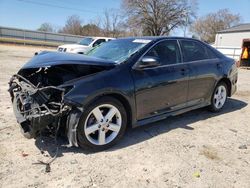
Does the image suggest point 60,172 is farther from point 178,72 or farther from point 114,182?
point 178,72

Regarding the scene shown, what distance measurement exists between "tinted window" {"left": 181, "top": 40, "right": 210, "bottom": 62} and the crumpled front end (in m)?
2.57

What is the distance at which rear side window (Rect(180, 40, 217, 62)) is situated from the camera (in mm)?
4934

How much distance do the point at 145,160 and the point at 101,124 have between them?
78 cm

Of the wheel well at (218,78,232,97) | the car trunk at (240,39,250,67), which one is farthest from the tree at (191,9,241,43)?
the wheel well at (218,78,232,97)

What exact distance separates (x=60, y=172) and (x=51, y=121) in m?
0.65

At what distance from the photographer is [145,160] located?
3.50 m

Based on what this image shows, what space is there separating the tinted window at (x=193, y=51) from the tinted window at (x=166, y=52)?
22 centimetres

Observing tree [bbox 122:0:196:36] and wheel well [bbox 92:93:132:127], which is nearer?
wheel well [bbox 92:93:132:127]

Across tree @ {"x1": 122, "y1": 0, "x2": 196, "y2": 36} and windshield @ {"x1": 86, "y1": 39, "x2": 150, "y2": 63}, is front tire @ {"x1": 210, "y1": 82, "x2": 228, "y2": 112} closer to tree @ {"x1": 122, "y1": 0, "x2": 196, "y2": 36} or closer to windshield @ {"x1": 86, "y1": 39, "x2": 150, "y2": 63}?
windshield @ {"x1": 86, "y1": 39, "x2": 150, "y2": 63}

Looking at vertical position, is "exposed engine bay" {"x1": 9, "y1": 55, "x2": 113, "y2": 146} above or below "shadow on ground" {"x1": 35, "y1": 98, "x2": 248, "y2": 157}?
above

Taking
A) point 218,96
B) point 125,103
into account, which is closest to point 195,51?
point 218,96

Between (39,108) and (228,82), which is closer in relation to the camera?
(39,108)

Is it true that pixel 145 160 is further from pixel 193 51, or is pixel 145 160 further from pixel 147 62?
pixel 193 51

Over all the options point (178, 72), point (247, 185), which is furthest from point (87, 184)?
point (178, 72)
